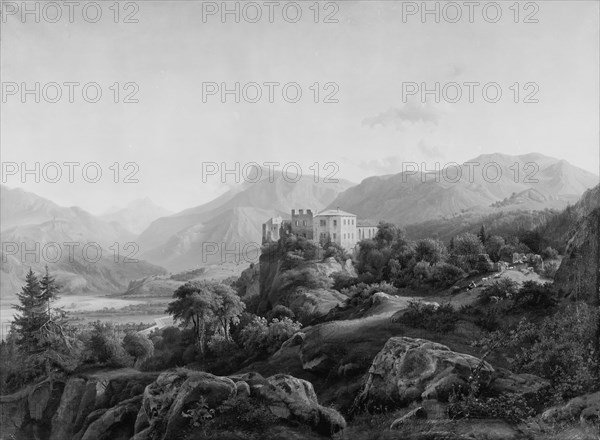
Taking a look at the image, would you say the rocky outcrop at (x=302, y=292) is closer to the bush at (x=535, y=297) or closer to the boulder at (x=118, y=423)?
the bush at (x=535, y=297)

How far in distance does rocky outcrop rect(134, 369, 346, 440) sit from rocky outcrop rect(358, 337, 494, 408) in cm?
198

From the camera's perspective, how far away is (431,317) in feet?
84.9

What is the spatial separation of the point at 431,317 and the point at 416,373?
38.4 ft

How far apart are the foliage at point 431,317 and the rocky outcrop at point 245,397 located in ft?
38.4

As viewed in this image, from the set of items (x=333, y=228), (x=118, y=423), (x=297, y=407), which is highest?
(x=333, y=228)

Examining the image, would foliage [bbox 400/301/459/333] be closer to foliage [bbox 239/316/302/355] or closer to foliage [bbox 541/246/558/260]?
foliage [bbox 239/316/302/355]

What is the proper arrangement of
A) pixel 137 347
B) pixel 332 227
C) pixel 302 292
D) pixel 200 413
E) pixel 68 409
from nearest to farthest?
pixel 200 413, pixel 68 409, pixel 137 347, pixel 302 292, pixel 332 227

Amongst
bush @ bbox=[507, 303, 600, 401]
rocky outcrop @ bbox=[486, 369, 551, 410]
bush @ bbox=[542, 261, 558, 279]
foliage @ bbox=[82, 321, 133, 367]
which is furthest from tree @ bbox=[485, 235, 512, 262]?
rocky outcrop @ bbox=[486, 369, 551, 410]

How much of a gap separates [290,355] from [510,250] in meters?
33.4

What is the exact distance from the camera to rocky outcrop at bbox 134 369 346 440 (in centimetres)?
1374

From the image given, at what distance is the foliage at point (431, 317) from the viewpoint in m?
24.8

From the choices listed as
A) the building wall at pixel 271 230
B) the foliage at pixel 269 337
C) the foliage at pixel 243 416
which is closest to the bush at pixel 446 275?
the foliage at pixel 269 337

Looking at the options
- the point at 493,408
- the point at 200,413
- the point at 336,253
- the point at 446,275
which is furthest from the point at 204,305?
the point at 493,408

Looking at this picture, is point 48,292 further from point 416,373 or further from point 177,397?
point 416,373
